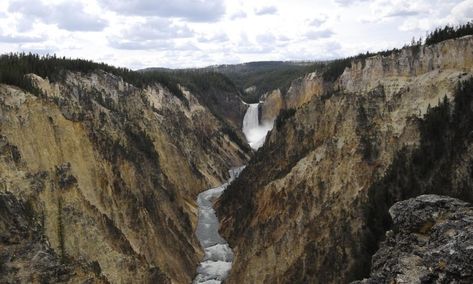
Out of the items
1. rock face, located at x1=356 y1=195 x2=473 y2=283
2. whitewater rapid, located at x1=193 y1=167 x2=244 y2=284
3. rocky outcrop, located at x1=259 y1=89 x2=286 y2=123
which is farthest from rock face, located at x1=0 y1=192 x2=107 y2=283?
rocky outcrop, located at x1=259 y1=89 x2=286 y2=123

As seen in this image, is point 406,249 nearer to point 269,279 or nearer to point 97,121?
point 269,279

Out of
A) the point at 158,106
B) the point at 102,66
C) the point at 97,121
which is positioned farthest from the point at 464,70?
the point at 102,66

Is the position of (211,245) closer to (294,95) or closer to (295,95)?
(295,95)

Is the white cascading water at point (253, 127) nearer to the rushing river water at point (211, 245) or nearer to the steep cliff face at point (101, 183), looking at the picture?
the rushing river water at point (211, 245)

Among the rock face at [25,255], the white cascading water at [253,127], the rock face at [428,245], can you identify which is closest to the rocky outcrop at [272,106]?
the white cascading water at [253,127]

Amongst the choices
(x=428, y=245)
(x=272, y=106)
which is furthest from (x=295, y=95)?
(x=428, y=245)

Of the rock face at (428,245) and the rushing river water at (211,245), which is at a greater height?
the rock face at (428,245)
